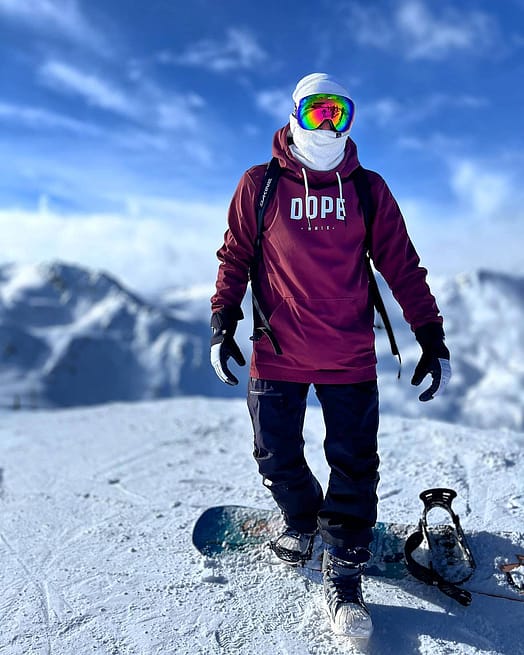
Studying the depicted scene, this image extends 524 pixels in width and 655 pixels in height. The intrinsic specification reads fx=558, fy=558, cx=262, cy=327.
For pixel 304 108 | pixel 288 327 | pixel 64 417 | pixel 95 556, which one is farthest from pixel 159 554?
pixel 64 417

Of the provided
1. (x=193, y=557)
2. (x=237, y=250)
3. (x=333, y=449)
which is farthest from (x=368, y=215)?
(x=193, y=557)

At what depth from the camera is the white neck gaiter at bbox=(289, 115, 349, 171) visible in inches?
116

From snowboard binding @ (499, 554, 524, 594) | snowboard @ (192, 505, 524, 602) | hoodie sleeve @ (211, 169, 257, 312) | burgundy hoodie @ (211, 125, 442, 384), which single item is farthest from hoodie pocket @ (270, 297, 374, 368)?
snowboard binding @ (499, 554, 524, 594)

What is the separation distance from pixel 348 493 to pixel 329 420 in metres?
0.37

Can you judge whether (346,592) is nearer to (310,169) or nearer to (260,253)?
(260,253)

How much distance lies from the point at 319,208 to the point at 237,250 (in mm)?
532

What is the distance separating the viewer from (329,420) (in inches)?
114

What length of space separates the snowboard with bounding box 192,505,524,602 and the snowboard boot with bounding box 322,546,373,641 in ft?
1.10

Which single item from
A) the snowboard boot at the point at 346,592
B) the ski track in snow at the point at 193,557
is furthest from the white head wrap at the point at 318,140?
the ski track in snow at the point at 193,557

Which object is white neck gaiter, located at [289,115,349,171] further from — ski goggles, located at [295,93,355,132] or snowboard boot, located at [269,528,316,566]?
snowboard boot, located at [269,528,316,566]

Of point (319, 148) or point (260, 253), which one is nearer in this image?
point (319, 148)

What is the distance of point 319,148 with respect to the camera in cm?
293

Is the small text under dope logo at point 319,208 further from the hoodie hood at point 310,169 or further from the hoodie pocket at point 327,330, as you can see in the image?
the hoodie pocket at point 327,330

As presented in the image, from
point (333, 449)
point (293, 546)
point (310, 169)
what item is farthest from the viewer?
point (293, 546)
